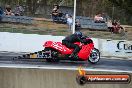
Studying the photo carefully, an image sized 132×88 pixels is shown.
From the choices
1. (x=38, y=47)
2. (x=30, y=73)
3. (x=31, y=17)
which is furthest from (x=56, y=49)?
(x=31, y=17)

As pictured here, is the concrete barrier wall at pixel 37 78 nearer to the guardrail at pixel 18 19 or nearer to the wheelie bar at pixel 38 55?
the wheelie bar at pixel 38 55

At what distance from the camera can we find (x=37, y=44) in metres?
23.9

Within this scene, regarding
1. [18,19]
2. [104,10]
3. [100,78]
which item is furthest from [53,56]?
[104,10]

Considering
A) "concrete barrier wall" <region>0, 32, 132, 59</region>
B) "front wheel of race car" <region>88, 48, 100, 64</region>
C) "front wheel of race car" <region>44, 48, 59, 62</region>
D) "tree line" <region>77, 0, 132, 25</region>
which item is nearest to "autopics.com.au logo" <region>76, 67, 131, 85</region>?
"front wheel of race car" <region>44, 48, 59, 62</region>

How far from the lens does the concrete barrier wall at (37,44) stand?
2370 cm

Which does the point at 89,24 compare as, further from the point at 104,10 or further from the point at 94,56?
the point at 94,56

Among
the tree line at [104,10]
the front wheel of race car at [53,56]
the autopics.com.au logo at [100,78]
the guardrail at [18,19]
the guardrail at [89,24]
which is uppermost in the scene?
the tree line at [104,10]

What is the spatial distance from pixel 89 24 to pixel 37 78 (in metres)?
12.4

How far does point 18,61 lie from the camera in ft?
59.6

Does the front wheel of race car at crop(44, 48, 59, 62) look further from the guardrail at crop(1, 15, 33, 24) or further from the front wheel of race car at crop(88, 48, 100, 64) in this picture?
the guardrail at crop(1, 15, 33, 24)

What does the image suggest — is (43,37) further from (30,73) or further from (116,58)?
(30,73)

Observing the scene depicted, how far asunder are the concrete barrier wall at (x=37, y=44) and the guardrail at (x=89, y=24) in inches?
66.5

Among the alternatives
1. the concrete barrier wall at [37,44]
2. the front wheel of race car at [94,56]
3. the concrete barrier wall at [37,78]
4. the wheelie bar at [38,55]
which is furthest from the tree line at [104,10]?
the concrete barrier wall at [37,78]

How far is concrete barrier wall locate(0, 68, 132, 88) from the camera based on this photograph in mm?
14266
